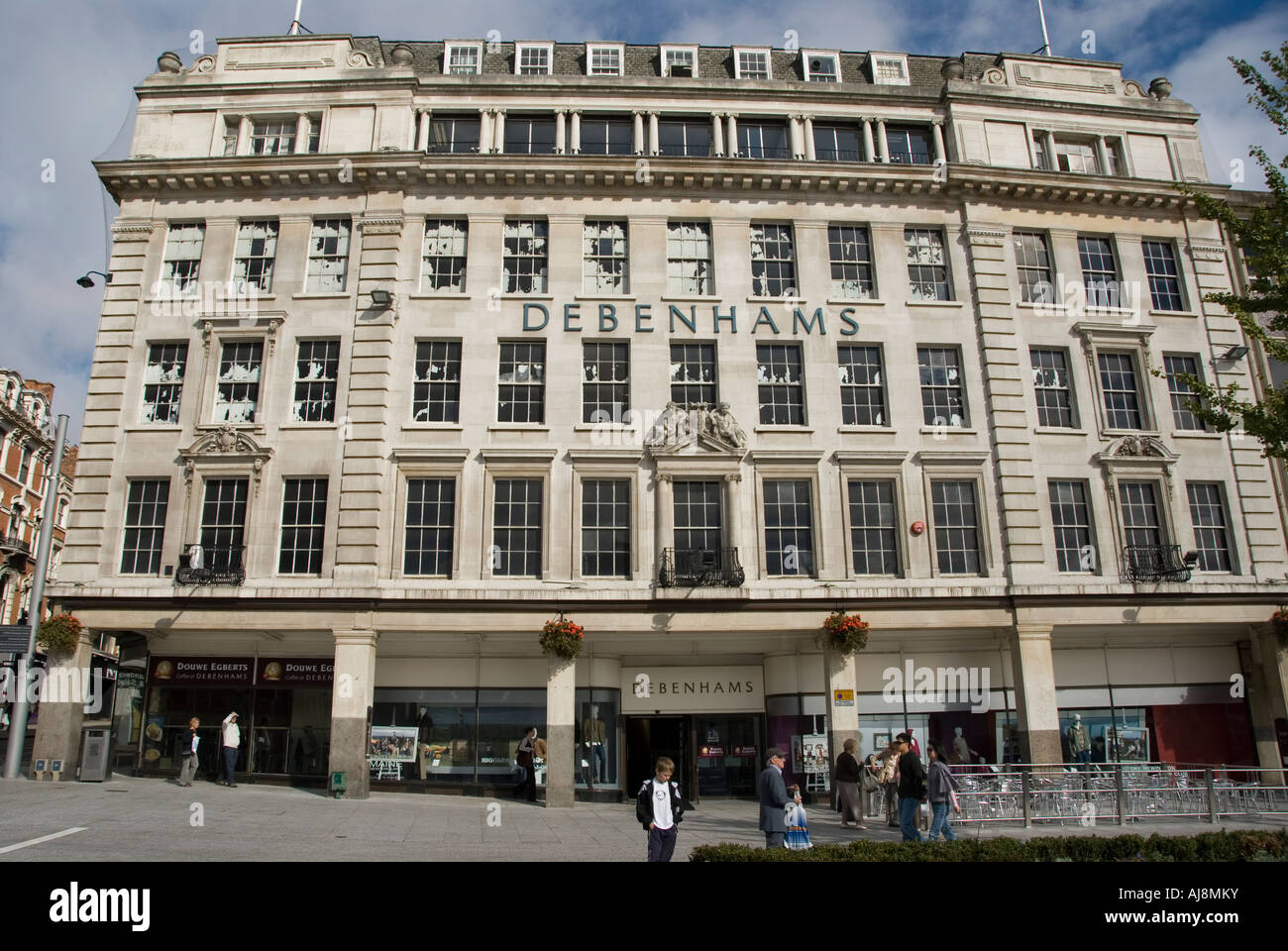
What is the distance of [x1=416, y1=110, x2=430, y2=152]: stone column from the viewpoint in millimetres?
27062

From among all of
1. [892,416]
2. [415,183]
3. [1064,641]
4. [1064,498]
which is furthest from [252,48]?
[1064,641]

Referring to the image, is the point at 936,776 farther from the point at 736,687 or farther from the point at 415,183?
the point at 415,183

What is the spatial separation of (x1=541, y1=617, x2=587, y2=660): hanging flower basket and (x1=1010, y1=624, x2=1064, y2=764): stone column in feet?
40.0

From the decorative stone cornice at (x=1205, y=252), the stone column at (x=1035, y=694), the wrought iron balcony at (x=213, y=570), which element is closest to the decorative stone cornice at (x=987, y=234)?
the decorative stone cornice at (x=1205, y=252)

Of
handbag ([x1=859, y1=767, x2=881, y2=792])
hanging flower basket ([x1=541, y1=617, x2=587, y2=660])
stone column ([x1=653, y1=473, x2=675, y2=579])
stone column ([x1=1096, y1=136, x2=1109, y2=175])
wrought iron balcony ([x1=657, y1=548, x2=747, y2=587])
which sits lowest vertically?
handbag ([x1=859, y1=767, x2=881, y2=792])

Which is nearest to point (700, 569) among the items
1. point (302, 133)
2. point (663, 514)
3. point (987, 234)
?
point (663, 514)

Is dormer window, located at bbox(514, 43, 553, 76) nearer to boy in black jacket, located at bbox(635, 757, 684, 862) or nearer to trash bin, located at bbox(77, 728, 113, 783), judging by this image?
trash bin, located at bbox(77, 728, 113, 783)

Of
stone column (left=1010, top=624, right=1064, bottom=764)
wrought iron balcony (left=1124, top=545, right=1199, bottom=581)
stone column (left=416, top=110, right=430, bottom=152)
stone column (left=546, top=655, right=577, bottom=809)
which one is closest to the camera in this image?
stone column (left=546, top=655, right=577, bottom=809)

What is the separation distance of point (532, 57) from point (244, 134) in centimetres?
949

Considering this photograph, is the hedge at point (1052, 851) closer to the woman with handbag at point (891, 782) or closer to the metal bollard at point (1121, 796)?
the metal bollard at point (1121, 796)

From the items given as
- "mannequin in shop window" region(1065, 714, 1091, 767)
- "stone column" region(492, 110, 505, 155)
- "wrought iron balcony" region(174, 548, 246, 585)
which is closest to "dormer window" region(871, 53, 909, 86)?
"stone column" region(492, 110, 505, 155)

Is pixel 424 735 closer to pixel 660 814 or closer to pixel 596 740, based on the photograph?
pixel 596 740

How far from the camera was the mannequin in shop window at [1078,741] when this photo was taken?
25.4 meters

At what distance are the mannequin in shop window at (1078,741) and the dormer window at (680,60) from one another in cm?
2365
